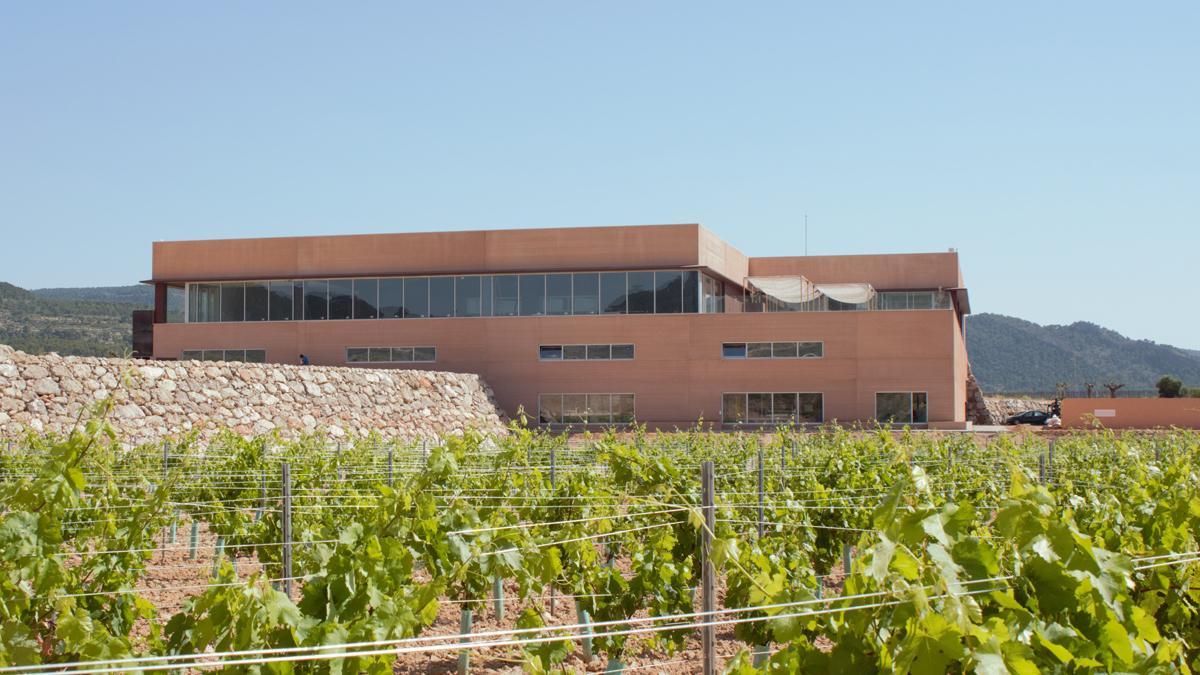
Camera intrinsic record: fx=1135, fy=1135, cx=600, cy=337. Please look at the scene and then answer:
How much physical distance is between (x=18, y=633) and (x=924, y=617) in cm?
271

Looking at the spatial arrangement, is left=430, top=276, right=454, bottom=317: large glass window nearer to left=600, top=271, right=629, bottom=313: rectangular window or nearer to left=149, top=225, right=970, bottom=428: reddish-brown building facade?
left=149, top=225, right=970, bottom=428: reddish-brown building facade

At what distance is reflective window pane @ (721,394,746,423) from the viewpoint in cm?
3397

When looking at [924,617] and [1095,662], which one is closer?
[924,617]

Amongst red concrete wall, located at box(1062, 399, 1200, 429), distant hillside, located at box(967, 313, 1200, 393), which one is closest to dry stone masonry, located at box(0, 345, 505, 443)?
red concrete wall, located at box(1062, 399, 1200, 429)

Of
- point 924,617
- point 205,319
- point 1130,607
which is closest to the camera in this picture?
point 924,617

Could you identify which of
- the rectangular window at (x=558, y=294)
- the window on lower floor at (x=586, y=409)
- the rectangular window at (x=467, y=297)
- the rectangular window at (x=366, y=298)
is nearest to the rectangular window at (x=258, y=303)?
the rectangular window at (x=366, y=298)

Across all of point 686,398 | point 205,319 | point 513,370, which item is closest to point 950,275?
point 686,398

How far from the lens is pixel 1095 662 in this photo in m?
3.09

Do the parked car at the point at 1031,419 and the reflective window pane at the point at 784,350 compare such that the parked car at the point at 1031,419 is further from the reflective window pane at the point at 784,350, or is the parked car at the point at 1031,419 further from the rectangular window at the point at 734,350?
the rectangular window at the point at 734,350

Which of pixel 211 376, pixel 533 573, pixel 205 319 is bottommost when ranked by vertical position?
pixel 533 573

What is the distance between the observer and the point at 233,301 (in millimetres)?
36781

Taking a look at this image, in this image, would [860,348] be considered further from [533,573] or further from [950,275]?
[533,573]

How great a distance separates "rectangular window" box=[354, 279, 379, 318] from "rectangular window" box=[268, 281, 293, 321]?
2.22 meters

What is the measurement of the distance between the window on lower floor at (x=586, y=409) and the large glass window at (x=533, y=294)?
2.65 meters
